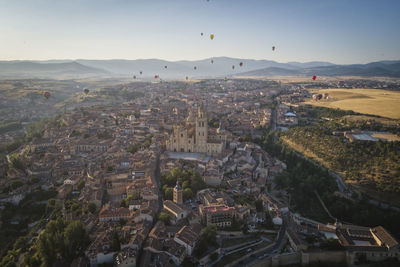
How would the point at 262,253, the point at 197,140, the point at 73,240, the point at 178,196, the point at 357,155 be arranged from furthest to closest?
the point at 357,155 → the point at 197,140 → the point at 178,196 → the point at 262,253 → the point at 73,240

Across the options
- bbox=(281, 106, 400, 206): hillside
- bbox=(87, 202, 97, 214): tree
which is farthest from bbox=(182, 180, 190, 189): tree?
bbox=(281, 106, 400, 206): hillside

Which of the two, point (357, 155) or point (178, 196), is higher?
point (178, 196)

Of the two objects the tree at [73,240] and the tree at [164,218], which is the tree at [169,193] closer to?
the tree at [164,218]

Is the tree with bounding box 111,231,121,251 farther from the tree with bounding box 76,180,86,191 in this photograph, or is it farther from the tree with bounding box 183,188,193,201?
the tree with bounding box 76,180,86,191

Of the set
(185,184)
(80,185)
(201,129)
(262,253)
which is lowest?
(262,253)

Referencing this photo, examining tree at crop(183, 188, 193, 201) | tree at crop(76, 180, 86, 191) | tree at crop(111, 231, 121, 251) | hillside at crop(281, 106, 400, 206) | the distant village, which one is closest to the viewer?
tree at crop(111, 231, 121, 251)

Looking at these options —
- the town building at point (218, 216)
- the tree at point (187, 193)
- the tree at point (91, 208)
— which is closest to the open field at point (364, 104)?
the town building at point (218, 216)

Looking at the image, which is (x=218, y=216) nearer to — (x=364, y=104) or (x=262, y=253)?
(x=262, y=253)

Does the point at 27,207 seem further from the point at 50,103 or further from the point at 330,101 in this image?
the point at 330,101

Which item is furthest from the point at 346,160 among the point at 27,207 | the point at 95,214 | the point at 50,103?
the point at 50,103

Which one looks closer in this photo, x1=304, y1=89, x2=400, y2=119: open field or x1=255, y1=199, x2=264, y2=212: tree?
x1=255, y1=199, x2=264, y2=212: tree

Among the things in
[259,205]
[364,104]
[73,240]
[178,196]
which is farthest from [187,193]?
[364,104]

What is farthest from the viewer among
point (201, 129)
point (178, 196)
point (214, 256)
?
point (201, 129)
